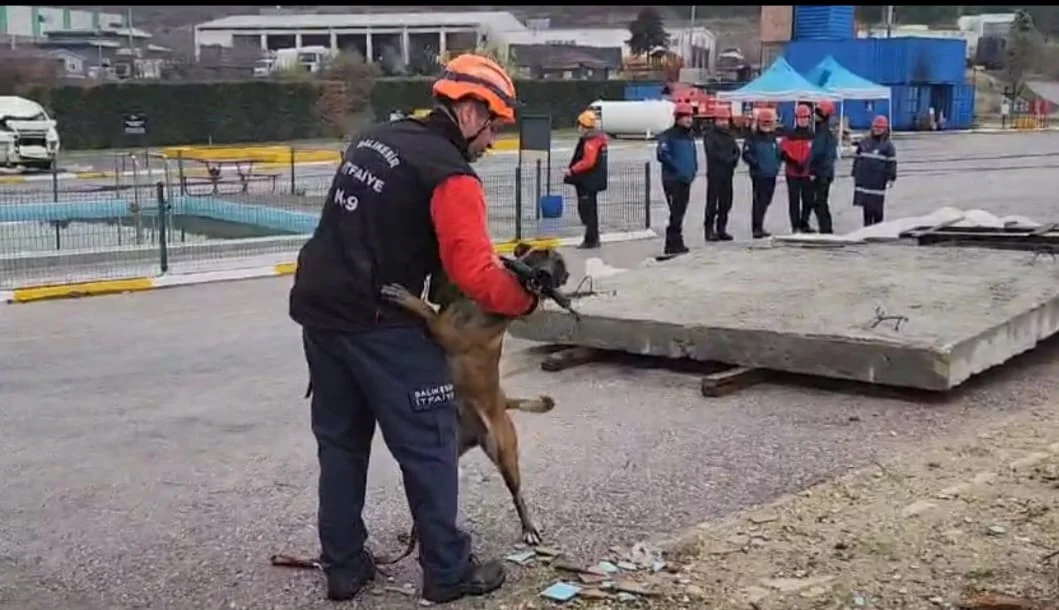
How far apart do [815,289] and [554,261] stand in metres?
5.32

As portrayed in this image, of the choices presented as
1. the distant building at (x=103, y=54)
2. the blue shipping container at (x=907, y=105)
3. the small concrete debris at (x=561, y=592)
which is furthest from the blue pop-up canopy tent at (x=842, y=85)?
the small concrete debris at (x=561, y=592)

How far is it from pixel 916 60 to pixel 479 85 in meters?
47.0

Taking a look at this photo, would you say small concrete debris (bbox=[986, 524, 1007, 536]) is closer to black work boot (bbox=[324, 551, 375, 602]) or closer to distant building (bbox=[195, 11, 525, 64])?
black work boot (bbox=[324, 551, 375, 602])

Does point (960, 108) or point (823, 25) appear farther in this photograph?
point (960, 108)

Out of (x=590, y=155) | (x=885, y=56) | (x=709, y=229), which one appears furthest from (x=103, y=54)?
(x=709, y=229)

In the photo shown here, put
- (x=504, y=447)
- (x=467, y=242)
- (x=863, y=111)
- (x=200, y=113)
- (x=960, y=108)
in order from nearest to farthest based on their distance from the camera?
1. (x=467, y=242)
2. (x=504, y=447)
3. (x=863, y=111)
4. (x=200, y=113)
5. (x=960, y=108)

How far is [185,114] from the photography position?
46.2 metres

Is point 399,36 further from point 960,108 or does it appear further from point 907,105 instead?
point 960,108

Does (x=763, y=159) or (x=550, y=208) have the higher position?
(x=763, y=159)

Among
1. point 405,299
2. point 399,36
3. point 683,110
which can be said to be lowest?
point 405,299

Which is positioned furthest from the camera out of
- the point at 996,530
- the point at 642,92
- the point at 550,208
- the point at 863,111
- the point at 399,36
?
the point at 642,92

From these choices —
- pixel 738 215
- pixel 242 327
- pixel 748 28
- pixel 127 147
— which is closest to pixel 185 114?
pixel 127 147

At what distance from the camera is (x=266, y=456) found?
693cm

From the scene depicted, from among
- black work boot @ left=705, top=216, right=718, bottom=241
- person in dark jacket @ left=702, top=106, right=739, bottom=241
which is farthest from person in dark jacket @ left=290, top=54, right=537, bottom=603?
black work boot @ left=705, top=216, right=718, bottom=241
